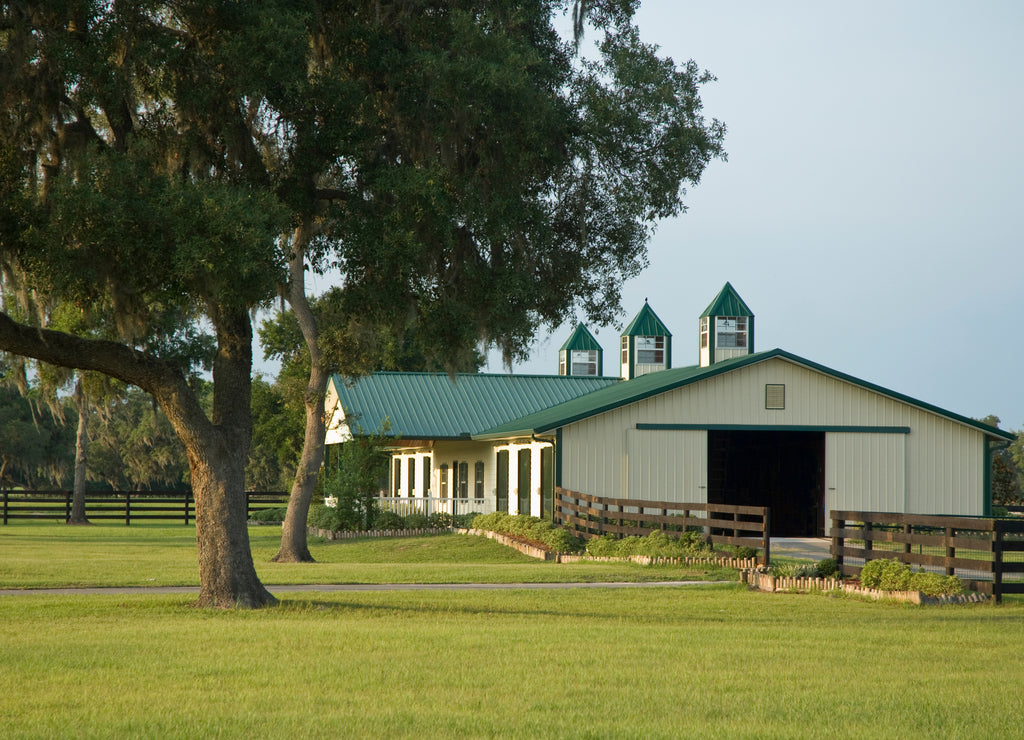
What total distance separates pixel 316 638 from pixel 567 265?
6.76 m

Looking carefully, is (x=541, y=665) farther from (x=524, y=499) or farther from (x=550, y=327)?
(x=524, y=499)

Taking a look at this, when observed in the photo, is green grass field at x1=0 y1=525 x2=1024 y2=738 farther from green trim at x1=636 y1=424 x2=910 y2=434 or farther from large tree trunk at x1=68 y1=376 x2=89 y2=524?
large tree trunk at x1=68 y1=376 x2=89 y2=524

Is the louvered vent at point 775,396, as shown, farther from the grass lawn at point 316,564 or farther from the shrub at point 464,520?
the shrub at point 464,520

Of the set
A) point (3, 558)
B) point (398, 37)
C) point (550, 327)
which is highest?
point (398, 37)

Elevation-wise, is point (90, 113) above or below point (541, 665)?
above

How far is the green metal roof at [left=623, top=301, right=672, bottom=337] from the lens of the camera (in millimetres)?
37188

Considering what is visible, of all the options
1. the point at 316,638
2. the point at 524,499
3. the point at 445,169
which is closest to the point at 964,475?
the point at 524,499

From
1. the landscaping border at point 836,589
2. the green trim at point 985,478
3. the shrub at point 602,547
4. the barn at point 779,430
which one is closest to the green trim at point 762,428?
the barn at point 779,430

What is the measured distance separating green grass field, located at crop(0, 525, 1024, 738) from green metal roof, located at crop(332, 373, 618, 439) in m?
20.8

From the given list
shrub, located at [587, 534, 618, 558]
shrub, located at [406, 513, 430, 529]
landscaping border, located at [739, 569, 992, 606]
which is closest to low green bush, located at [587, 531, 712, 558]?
shrub, located at [587, 534, 618, 558]

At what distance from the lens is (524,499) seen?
3309 centimetres

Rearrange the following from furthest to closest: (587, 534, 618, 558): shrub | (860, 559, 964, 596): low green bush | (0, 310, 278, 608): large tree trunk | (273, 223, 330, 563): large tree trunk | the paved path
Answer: (273, 223, 330, 563): large tree trunk, (587, 534, 618, 558): shrub, the paved path, (860, 559, 964, 596): low green bush, (0, 310, 278, 608): large tree trunk

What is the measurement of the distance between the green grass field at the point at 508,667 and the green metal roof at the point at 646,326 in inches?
853

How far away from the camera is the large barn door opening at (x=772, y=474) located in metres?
34.8
